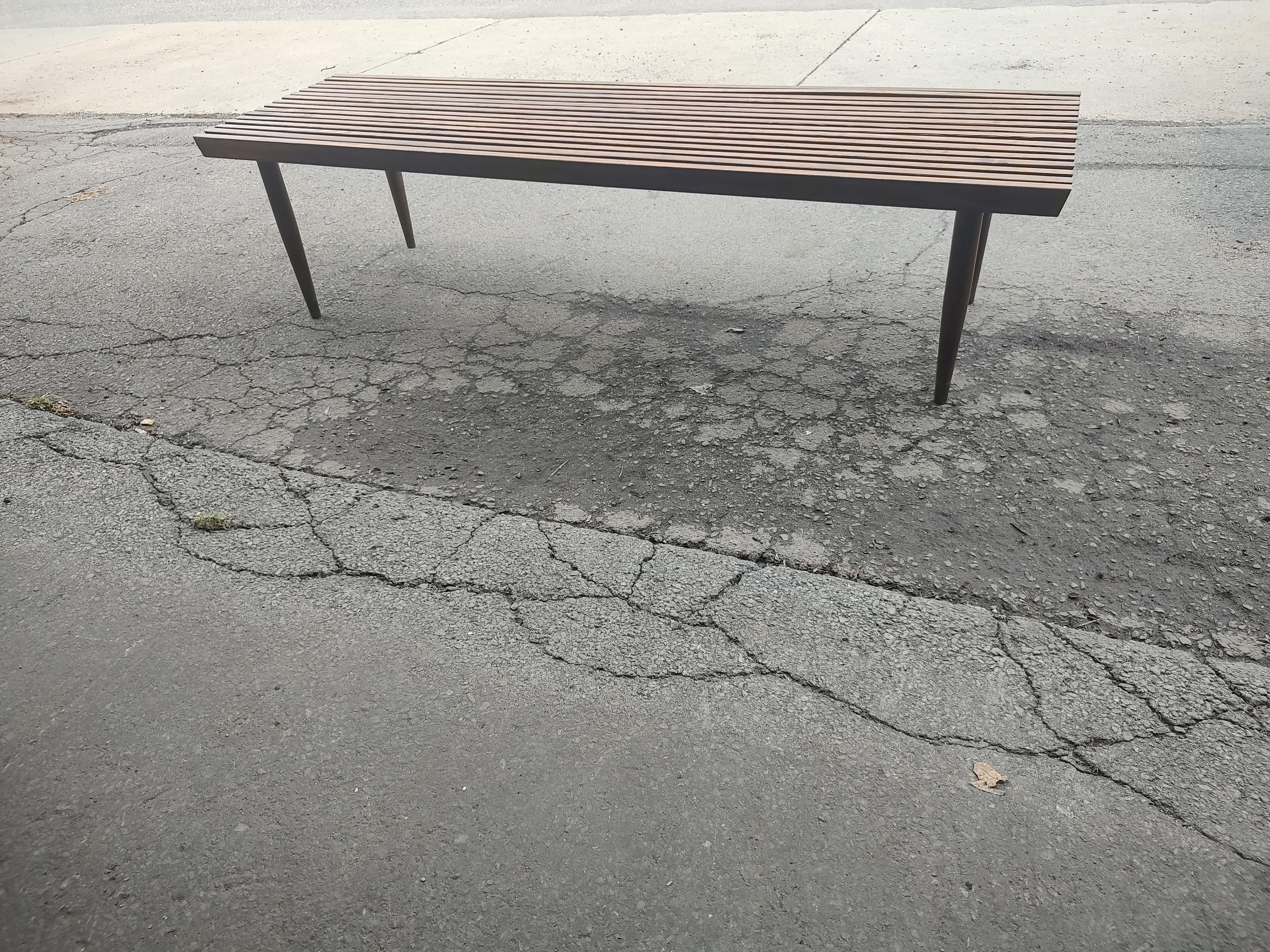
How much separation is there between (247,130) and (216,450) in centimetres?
130

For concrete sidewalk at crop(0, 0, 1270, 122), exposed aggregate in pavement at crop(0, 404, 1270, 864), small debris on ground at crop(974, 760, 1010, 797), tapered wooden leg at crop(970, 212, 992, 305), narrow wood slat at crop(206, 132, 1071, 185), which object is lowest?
small debris on ground at crop(974, 760, 1010, 797)

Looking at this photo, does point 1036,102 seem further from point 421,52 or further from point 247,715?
point 421,52

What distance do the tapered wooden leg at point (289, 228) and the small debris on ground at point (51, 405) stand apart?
914 mm

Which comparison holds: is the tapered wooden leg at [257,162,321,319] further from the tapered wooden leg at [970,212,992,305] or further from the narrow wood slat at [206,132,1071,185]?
the tapered wooden leg at [970,212,992,305]

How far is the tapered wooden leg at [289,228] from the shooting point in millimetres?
3227

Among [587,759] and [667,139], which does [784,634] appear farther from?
[667,139]

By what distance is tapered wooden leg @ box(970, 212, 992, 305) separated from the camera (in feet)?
10.1

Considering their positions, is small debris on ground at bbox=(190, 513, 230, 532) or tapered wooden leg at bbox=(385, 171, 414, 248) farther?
tapered wooden leg at bbox=(385, 171, 414, 248)

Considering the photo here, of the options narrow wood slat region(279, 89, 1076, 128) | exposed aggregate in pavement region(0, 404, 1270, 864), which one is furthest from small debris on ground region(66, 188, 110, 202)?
exposed aggregate in pavement region(0, 404, 1270, 864)

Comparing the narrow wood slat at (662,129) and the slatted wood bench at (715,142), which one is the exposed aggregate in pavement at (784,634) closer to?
the slatted wood bench at (715,142)

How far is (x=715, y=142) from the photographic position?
276 centimetres

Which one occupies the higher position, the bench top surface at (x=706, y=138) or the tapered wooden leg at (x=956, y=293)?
the bench top surface at (x=706, y=138)

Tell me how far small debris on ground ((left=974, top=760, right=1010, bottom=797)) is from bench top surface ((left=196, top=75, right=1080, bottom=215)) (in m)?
1.38

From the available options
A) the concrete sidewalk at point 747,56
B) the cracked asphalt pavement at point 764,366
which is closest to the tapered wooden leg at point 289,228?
the cracked asphalt pavement at point 764,366
